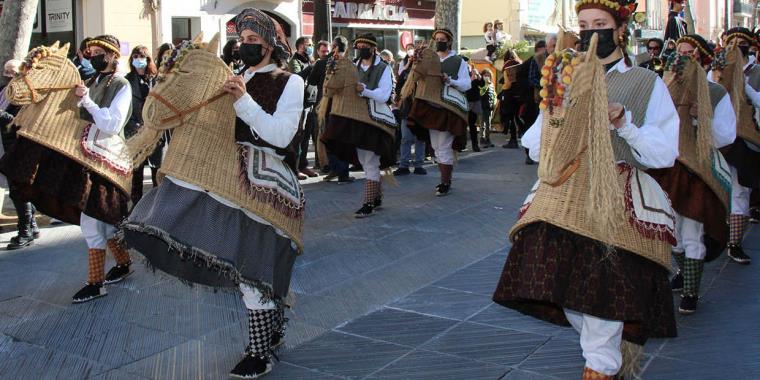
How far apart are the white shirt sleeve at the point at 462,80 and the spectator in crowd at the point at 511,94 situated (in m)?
4.26

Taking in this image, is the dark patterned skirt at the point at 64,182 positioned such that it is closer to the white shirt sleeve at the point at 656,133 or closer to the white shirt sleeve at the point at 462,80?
the white shirt sleeve at the point at 656,133

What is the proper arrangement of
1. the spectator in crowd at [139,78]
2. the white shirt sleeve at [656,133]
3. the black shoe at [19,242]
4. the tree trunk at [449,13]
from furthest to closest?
1. the tree trunk at [449,13]
2. the spectator in crowd at [139,78]
3. the black shoe at [19,242]
4. the white shirt sleeve at [656,133]

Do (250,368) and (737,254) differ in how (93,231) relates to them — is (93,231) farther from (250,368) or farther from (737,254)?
(737,254)

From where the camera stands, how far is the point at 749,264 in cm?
645

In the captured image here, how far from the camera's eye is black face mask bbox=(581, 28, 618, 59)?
3.62 metres

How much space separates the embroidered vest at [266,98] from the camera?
414 centimetres

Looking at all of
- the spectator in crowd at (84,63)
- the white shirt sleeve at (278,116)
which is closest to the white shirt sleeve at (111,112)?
the spectator in crowd at (84,63)

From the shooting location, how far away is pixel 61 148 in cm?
563

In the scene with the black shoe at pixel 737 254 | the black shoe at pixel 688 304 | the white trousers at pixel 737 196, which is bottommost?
the black shoe at pixel 688 304

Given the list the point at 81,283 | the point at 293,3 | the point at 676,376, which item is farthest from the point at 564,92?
the point at 293,3

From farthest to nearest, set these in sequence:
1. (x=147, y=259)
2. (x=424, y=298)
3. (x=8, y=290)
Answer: (x=8, y=290) → (x=424, y=298) → (x=147, y=259)

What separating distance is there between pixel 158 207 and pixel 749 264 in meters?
4.70

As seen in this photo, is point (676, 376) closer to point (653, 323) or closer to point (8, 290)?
point (653, 323)

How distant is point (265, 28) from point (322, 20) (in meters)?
11.5
